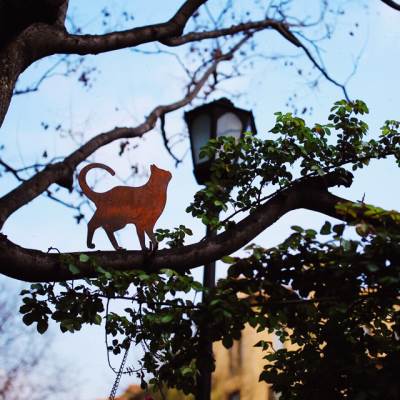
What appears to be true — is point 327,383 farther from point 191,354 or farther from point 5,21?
point 5,21

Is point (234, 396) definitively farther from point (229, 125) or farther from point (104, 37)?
point (104, 37)

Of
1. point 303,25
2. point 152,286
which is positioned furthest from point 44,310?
point 303,25

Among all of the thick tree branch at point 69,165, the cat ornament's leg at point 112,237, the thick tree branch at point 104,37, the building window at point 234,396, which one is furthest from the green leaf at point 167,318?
the building window at point 234,396

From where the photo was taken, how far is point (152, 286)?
3.18 meters

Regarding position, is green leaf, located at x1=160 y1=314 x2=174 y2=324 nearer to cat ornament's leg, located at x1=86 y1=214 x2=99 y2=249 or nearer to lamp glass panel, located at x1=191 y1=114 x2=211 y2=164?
cat ornament's leg, located at x1=86 y1=214 x2=99 y2=249

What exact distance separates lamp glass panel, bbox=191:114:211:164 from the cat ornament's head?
146 centimetres

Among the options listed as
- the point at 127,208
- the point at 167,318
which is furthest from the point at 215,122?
the point at 167,318

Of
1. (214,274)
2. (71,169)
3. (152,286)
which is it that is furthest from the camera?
(71,169)

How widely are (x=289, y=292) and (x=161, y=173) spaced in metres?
1.13

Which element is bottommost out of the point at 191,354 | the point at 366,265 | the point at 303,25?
the point at 191,354

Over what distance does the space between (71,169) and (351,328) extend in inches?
111

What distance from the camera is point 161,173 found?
3359 mm

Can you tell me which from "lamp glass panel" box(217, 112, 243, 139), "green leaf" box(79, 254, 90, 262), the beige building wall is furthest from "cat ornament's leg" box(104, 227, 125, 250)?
the beige building wall

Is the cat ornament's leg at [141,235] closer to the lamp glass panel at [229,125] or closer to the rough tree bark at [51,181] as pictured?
the rough tree bark at [51,181]
